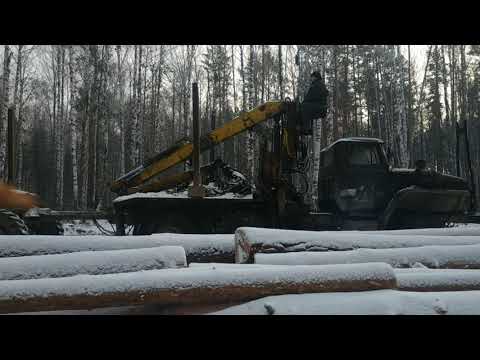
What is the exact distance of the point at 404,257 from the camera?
118 inches

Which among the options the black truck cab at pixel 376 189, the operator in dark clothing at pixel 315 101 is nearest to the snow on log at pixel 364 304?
the black truck cab at pixel 376 189

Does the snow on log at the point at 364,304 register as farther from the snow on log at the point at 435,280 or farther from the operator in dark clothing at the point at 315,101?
the operator in dark clothing at the point at 315,101

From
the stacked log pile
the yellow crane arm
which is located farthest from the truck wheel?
the stacked log pile

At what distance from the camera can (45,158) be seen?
3788 cm

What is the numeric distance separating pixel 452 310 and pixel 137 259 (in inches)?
82.1

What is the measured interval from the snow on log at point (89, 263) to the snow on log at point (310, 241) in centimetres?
66

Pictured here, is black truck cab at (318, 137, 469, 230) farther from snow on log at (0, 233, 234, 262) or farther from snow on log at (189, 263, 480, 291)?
snow on log at (189, 263, 480, 291)

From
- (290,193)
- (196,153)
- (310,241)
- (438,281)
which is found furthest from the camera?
(290,193)

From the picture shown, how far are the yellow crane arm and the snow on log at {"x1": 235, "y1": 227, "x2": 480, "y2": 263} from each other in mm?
5278

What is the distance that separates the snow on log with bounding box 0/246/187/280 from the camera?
248 centimetres

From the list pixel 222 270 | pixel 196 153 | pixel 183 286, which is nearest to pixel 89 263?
pixel 183 286

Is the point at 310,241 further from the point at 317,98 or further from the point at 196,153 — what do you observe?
the point at 317,98

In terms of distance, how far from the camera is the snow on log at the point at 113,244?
3051mm

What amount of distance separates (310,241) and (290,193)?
15.1 ft
